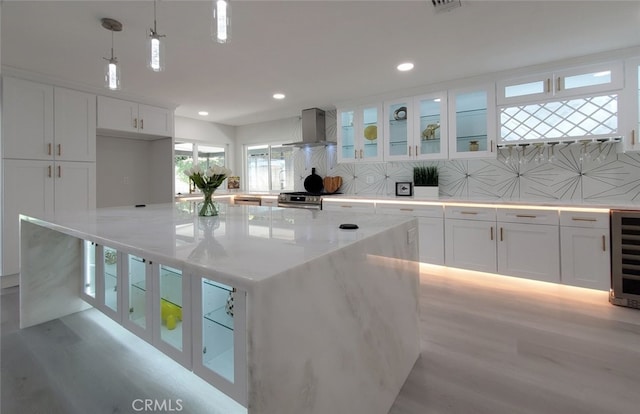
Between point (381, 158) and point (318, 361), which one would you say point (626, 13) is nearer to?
point (381, 158)

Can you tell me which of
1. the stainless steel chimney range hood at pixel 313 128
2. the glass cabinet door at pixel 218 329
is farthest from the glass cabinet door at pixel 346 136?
the glass cabinet door at pixel 218 329

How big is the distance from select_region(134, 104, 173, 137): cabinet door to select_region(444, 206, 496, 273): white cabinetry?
13.5 feet

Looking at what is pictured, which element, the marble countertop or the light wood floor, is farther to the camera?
the light wood floor

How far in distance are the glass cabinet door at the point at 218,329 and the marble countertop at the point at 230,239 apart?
19 cm

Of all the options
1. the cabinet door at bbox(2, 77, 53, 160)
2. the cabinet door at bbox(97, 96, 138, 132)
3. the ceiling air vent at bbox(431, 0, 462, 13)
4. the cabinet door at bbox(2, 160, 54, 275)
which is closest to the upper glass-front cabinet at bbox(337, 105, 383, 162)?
the ceiling air vent at bbox(431, 0, 462, 13)

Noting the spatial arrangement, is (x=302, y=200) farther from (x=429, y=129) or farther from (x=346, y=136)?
(x=429, y=129)

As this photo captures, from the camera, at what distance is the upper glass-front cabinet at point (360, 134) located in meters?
4.29

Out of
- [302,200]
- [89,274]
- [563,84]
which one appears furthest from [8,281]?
[563,84]

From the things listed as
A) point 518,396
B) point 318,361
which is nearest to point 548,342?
point 518,396

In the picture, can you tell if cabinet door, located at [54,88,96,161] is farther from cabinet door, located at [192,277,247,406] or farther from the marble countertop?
cabinet door, located at [192,277,247,406]

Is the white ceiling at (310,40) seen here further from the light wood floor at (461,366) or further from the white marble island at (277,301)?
the light wood floor at (461,366)

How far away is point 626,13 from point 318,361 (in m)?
3.24

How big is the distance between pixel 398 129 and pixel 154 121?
11.4 feet

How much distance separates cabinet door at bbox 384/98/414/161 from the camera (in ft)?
13.1
